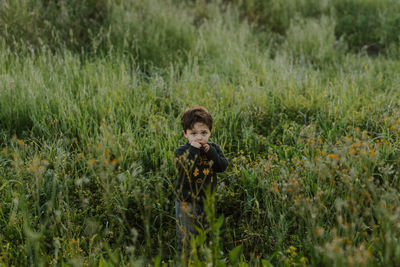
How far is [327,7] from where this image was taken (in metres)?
7.40

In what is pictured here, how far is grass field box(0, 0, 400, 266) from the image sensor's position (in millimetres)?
1916

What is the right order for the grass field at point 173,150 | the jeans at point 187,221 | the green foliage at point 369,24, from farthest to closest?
the green foliage at point 369,24 → the jeans at point 187,221 → the grass field at point 173,150

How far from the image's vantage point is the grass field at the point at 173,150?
1916 millimetres

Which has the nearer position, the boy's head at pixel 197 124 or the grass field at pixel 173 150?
the grass field at pixel 173 150

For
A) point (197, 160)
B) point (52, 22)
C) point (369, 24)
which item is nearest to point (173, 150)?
point (197, 160)

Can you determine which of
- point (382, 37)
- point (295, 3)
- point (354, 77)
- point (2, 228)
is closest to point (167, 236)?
point (2, 228)

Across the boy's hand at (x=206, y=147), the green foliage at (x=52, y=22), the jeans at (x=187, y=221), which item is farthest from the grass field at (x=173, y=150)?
the boy's hand at (x=206, y=147)

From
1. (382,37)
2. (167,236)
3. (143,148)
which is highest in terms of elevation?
(382,37)

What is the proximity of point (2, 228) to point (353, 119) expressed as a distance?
124 inches

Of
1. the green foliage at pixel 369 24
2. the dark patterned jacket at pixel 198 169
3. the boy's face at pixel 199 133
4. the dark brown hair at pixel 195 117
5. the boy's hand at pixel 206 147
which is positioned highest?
the green foliage at pixel 369 24

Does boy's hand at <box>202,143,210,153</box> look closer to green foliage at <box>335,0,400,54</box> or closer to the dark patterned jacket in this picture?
the dark patterned jacket

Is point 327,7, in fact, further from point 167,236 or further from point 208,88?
point 167,236

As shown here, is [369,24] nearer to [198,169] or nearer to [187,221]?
[198,169]

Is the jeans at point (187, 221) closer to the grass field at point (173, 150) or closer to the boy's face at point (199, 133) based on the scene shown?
the grass field at point (173, 150)
